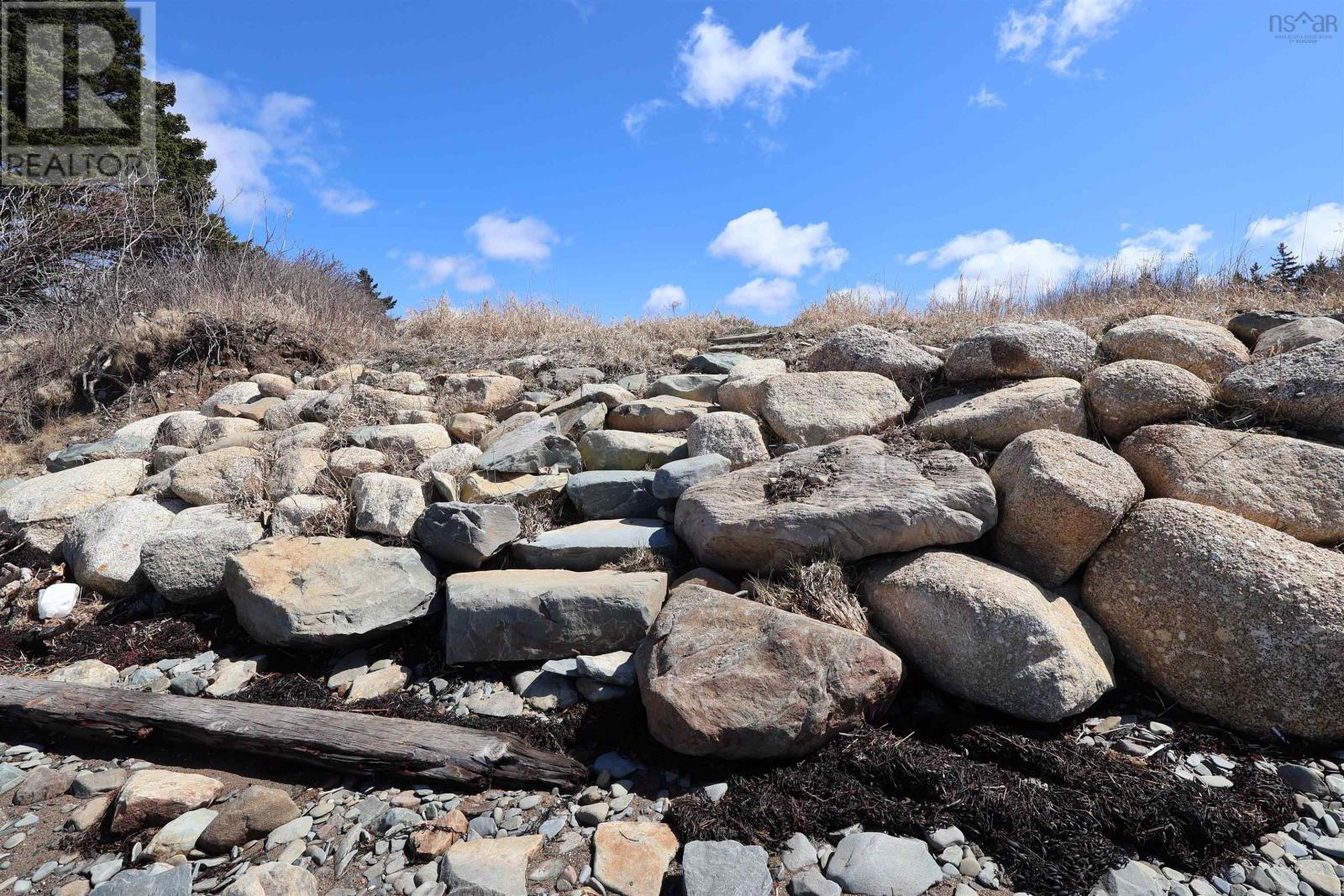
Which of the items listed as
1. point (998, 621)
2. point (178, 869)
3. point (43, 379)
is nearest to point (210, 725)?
point (178, 869)

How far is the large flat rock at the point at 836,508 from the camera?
3449 mm

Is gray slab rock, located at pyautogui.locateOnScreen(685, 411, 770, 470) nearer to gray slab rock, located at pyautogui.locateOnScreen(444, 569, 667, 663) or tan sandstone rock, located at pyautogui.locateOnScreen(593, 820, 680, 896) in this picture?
gray slab rock, located at pyautogui.locateOnScreen(444, 569, 667, 663)

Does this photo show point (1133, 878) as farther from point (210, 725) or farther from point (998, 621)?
point (210, 725)

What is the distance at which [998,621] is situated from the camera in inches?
116

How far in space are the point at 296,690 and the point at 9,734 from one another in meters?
1.43

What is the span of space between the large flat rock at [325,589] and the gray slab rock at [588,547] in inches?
24.8

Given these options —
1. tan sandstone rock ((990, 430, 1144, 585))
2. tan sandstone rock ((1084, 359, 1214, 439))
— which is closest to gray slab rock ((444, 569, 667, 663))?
tan sandstone rock ((990, 430, 1144, 585))

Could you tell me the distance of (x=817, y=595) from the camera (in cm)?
336

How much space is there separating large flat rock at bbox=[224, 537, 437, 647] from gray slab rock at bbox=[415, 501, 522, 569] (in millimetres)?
148

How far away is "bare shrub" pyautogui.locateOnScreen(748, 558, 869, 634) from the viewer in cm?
327

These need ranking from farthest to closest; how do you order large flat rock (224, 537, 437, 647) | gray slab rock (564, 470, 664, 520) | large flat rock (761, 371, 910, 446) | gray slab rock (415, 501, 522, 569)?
1. large flat rock (761, 371, 910, 446)
2. gray slab rock (564, 470, 664, 520)
3. gray slab rock (415, 501, 522, 569)
4. large flat rock (224, 537, 437, 647)

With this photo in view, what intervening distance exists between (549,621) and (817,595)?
1.43m

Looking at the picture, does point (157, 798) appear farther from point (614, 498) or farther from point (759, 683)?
point (614, 498)

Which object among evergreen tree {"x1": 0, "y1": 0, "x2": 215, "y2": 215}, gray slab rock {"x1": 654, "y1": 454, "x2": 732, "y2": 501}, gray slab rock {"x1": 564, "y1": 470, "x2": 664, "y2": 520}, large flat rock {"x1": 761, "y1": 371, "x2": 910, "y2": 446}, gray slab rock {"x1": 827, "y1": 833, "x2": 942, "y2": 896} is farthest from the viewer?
evergreen tree {"x1": 0, "y1": 0, "x2": 215, "y2": 215}
